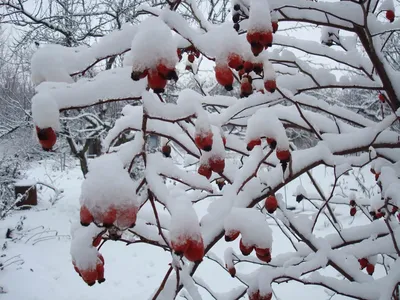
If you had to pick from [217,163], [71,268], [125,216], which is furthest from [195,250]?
[71,268]

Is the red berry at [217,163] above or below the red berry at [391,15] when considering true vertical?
below

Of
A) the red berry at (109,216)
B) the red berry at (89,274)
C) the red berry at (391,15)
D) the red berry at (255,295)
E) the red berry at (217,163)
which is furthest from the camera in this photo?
the red berry at (391,15)

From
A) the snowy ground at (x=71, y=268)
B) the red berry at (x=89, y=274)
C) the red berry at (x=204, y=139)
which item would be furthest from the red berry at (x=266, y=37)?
the snowy ground at (x=71, y=268)

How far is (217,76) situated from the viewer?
65 cm

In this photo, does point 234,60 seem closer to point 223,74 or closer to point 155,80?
point 223,74

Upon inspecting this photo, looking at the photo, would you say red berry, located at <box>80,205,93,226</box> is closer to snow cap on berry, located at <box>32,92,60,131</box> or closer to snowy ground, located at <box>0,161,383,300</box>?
snow cap on berry, located at <box>32,92,60,131</box>

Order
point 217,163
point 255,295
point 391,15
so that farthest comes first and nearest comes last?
point 391,15, point 255,295, point 217,163

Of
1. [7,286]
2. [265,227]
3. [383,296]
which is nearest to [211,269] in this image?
[7,286]

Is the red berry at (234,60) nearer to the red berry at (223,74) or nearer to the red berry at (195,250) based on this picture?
the red berry at (223,74)

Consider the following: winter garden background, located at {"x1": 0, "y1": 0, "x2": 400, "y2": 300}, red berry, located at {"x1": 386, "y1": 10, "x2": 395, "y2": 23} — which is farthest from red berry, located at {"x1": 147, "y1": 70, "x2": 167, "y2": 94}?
red berry, located at {"x1": 386, "y1": 10, "x2": 395, "y2": 23}

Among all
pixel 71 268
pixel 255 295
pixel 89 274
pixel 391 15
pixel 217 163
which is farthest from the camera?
pixel 71 268

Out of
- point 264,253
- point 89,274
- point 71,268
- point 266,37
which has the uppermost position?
point 266,37

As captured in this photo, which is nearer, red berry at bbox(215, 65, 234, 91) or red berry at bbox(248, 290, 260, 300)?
red berry at bbox(215, 65, 234, 91)

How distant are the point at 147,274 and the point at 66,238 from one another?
1.88 meters
